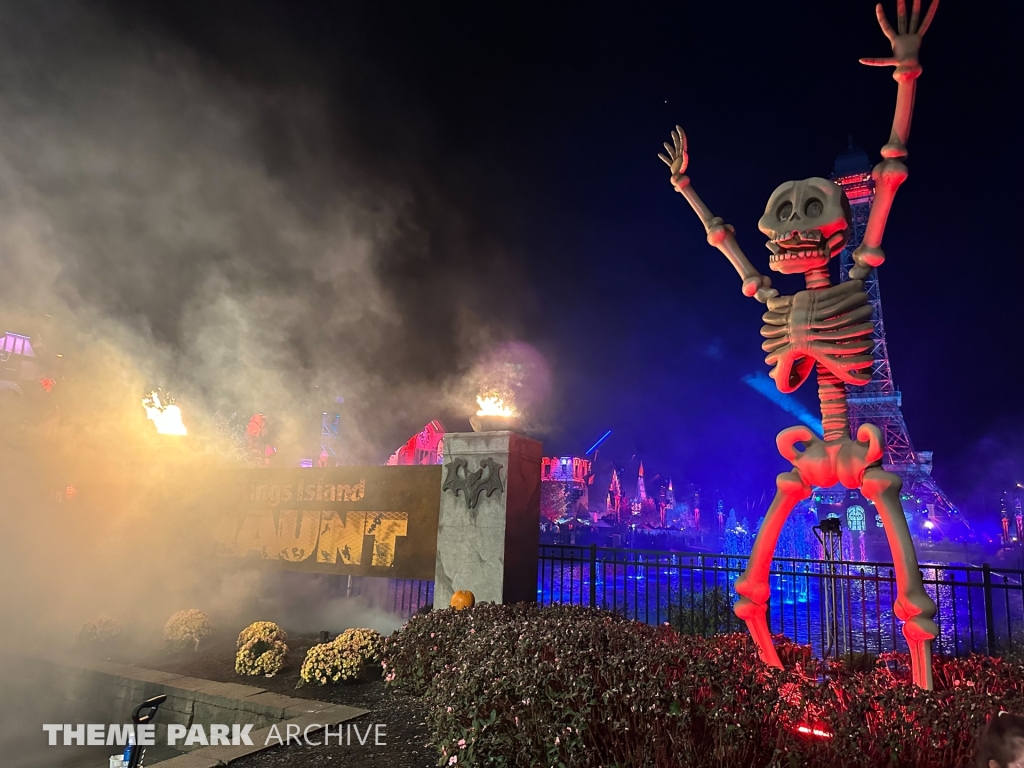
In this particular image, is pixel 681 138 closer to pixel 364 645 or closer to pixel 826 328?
pixel 826 328

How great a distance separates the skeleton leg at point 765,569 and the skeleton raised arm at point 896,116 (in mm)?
2343

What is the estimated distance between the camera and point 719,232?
22.5 ft

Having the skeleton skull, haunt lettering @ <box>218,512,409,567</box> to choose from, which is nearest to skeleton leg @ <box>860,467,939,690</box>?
the skeleton skull

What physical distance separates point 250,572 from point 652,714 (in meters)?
11.0

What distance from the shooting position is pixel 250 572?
12359mm

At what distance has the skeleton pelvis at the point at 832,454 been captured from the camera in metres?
5.81

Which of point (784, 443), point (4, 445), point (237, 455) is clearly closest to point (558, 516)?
point (237, 455)

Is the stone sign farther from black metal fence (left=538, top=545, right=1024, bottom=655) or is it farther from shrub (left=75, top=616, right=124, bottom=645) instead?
shrub (left=75, top=616, right=124, bottom=645)

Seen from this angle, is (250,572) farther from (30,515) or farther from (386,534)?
(30,515)

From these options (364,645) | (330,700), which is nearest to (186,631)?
(364,645)

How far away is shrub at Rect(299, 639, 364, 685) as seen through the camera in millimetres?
7145

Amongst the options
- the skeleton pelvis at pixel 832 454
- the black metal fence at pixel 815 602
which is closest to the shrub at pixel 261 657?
the black metal fence at pixel 815 602

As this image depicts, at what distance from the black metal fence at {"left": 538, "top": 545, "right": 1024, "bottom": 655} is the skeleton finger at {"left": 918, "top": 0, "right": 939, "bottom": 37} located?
5.46 m

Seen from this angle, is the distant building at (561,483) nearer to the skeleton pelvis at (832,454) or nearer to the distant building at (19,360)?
→ the distant building at (19,360)
